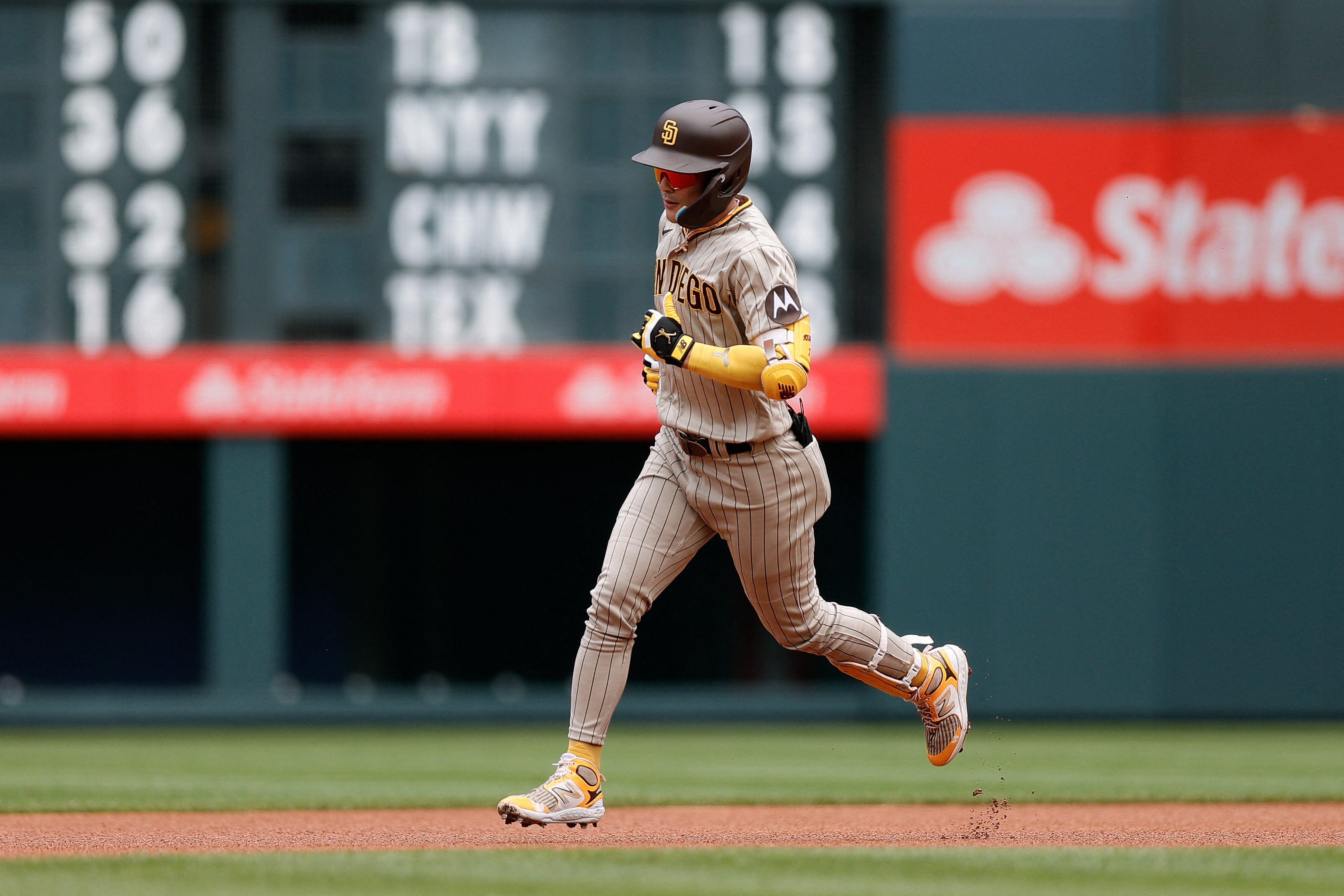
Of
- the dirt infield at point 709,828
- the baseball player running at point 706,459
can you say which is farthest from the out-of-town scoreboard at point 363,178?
the baseball player running at point 706,459

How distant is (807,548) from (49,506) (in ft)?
36.1

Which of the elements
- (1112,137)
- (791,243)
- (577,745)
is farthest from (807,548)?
(1112,137)

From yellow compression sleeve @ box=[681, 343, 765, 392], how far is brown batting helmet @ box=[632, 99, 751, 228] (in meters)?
0.40

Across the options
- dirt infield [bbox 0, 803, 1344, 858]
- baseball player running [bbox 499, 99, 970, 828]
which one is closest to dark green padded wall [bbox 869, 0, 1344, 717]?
dirt infield [bbox 0, 803, 1344, 858]

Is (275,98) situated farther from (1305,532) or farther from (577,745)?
(577,745)

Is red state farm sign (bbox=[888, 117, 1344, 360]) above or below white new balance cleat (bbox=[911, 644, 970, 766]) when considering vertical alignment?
above

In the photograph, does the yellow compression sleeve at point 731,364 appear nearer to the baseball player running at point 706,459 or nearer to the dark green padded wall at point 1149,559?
the baseball player running at point 706,459

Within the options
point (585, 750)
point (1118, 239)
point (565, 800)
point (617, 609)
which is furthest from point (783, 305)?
point (1118, 239)

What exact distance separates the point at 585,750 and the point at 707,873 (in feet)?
2.40

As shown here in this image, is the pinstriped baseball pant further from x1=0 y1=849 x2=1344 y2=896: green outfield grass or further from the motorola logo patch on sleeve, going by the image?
x1=0 y1=849 x2=1344 y2=896: green outfield grass

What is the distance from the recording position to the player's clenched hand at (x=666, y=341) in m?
4.47

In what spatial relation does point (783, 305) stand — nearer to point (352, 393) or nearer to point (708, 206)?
point (708, 206)

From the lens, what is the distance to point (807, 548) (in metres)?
4.78

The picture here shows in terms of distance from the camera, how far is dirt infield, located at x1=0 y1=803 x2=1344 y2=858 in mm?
4766
